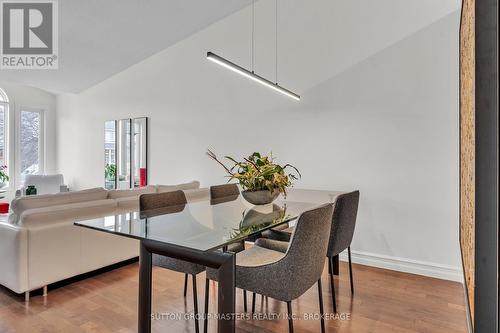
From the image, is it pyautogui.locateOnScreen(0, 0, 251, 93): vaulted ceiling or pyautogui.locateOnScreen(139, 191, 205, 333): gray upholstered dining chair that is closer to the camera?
pyautogui.locateOnScreen(139, 191, 205, 333): gray upholstered dining chair

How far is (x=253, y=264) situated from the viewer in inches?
75.4

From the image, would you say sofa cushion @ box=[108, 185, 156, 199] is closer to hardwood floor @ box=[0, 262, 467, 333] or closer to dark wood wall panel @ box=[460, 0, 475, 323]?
hardwood floor @ box=[0, 262, 467, 333]

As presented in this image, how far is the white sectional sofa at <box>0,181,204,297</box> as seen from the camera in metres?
2.52

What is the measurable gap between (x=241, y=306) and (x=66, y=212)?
1.74 meters

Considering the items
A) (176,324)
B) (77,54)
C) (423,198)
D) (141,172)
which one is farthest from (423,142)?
(77,54)

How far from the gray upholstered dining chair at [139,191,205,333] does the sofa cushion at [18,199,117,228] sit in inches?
27.7

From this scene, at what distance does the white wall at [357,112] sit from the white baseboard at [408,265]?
10 mm

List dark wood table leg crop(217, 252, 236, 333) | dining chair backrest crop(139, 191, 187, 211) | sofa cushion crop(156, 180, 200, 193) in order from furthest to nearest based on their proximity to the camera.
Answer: sofa cushion crop(156, 180, 200, 193) → dining chair backrest crop(139, 191, 187, 211) → dark wood table leg crop(217, 252, 236, 333)

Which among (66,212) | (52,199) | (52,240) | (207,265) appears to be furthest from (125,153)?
(207,265)

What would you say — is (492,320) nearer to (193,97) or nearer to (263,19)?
(263,19)

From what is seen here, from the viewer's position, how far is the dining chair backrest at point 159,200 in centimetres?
247

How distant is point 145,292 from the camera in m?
1.81

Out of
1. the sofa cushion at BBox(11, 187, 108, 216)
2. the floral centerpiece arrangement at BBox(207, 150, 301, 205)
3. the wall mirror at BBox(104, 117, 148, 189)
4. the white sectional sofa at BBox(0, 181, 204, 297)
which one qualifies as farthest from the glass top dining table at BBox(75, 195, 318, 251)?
the wall mirror at BBox(104, 117, 148, 189)
